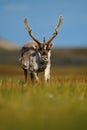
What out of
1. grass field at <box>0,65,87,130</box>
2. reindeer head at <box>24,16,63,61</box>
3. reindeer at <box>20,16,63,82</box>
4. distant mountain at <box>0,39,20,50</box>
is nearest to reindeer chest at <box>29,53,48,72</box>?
reindeer at <box>20,16,63,82</box>

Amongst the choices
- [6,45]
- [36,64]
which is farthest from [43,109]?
[6,45]

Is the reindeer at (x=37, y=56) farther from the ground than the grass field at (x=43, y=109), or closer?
farther from the ground

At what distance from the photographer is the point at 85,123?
7.09m

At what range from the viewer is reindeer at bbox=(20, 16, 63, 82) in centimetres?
1708

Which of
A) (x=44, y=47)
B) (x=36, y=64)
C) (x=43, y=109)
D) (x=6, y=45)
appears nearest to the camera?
(x=43, y=109)

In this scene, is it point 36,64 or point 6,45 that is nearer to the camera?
point 36,64

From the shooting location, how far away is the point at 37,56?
17.9m

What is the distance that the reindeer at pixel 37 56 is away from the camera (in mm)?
17078

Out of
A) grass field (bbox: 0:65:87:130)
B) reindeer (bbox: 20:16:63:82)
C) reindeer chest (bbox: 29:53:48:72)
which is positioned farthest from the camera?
reindeer chest (bbox: 29:53:48:72)

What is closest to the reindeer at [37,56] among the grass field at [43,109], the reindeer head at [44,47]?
the reindeer head at [44,47]

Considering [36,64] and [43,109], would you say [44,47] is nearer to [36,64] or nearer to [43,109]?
[36,64]

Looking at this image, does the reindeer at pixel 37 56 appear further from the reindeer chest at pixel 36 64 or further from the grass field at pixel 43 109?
the grass field at pixel 43 109

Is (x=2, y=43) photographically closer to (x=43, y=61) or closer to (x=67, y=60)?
(x=67, y=60)

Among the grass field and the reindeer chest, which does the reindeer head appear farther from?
the grass field
